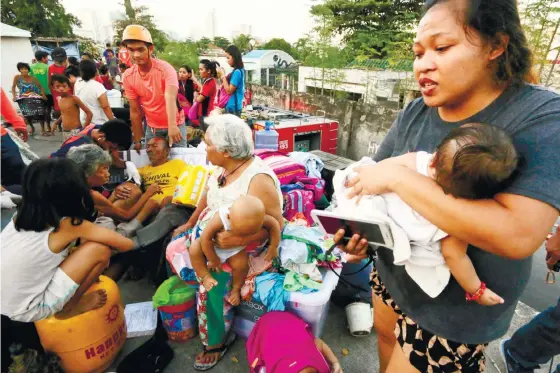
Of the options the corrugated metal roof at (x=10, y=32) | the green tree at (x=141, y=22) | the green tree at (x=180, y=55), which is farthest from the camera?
the green tree at (x=141, y=22)

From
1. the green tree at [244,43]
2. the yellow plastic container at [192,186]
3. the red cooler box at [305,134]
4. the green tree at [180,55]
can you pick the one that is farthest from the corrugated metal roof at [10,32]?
the green tree at [244,43]

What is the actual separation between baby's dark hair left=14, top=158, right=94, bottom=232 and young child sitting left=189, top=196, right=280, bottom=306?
823mm

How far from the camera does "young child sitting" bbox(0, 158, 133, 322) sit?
6.21 feet

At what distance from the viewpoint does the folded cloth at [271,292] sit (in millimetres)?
2150

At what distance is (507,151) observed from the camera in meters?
0.88

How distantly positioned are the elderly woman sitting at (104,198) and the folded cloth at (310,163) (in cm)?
174

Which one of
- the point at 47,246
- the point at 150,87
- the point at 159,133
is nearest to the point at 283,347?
the point at 47,246

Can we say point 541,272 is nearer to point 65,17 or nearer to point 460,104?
point 460,104

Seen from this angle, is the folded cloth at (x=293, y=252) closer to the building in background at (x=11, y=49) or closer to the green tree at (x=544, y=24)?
→ the green tree at (x=544, y=24)

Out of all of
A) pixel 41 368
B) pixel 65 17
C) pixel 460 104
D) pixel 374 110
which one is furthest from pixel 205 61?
pixel 65 17

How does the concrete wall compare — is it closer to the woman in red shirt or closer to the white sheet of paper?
the woman in red shirt

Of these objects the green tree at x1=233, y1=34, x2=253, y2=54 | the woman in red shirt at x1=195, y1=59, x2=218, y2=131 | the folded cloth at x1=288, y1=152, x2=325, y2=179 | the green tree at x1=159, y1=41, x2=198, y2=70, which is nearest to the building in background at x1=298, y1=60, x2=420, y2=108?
the woman in red shirt at x1=195, y1=59, x2=218, y2=131

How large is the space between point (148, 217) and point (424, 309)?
9.39 ft

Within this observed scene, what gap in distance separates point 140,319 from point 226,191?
4.58 ft
